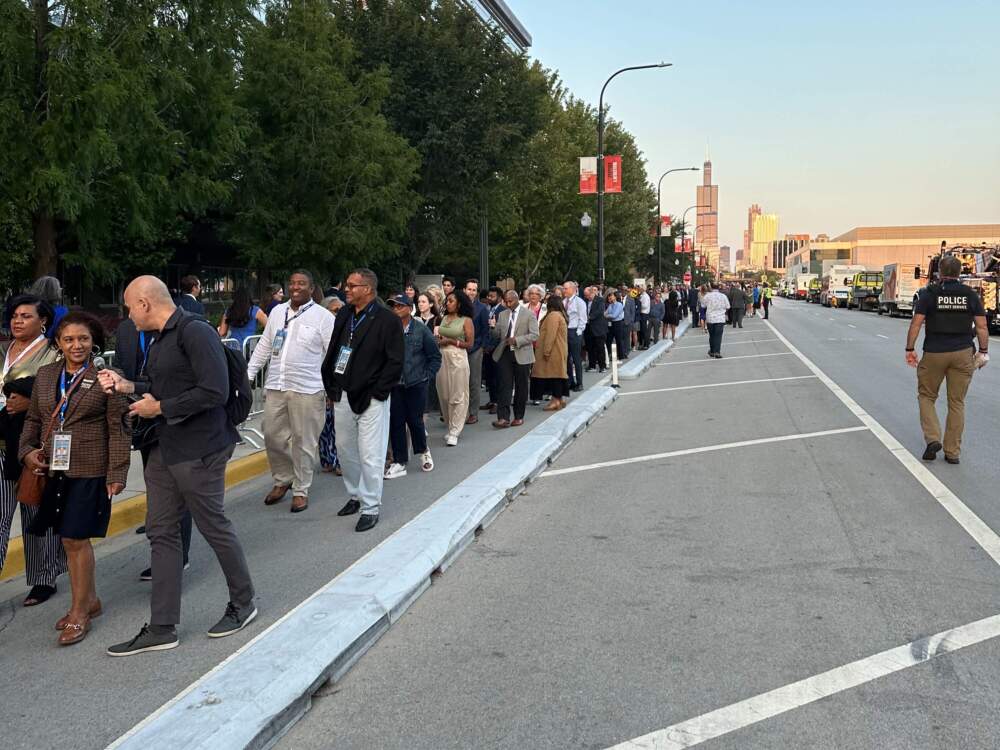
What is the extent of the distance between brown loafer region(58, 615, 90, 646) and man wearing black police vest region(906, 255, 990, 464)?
7.13 meters

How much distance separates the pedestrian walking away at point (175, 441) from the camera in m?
4.28

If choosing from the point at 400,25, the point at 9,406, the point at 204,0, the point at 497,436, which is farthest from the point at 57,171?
the point at 400,25

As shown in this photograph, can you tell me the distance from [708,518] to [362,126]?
16223 millimetres

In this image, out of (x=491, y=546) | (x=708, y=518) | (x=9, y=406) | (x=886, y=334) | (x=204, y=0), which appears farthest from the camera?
(x=886, y=334)

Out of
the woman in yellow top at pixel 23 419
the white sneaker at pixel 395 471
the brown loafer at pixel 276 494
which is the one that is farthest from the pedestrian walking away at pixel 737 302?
the woman in yellow top at pixel 23 419

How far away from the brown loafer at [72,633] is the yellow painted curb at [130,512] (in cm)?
118

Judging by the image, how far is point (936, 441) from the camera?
27.1ft

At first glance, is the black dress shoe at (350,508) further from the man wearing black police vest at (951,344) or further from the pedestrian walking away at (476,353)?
the man wearing black police vest at (951,344)

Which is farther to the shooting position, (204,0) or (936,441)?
(204,0)

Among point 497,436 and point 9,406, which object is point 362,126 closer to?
point 497,436

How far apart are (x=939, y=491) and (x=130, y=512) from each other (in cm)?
627

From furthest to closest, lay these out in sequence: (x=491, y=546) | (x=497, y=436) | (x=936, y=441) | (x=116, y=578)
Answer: (x=497, y=436)
(x=936, y=441)
(x=491, y=546)
(x=116, y=578)

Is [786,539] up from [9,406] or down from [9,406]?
down

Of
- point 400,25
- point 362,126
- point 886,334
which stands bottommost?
point 886,334
